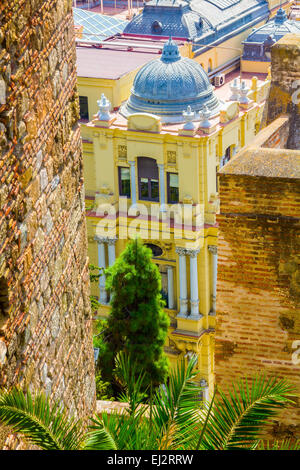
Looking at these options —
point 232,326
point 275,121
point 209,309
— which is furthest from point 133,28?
point 232,326

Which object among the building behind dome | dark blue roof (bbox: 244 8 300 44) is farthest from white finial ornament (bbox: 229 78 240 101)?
dark blue roof (bbox: 244 8 300 44)

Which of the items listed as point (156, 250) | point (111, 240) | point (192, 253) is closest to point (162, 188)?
point (156, 250)

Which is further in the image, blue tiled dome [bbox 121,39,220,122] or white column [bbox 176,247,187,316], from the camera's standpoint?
blue tiled dome [bbox 121,39,220,122]

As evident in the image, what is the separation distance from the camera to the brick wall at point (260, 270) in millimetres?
11906

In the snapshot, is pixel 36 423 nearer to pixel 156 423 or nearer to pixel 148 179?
pixel 156 423

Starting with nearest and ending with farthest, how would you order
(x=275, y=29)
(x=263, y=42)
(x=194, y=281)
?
(x=194, y=281) → (x=263, y=42) → (x=275, y=29)

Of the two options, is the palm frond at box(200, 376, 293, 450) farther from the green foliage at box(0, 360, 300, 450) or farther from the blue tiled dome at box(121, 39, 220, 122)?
the blue tiled dome at box(121, 39, 220, 122)

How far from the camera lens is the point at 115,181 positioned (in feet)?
153

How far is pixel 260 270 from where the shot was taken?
12.2 metres

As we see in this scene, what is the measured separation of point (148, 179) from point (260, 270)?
33.8m

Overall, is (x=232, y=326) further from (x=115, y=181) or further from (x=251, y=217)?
(x=115, y=181)

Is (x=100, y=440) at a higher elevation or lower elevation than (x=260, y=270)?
higher

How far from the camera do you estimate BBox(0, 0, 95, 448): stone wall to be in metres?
9.30

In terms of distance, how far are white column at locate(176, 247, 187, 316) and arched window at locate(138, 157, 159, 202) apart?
105 inches
